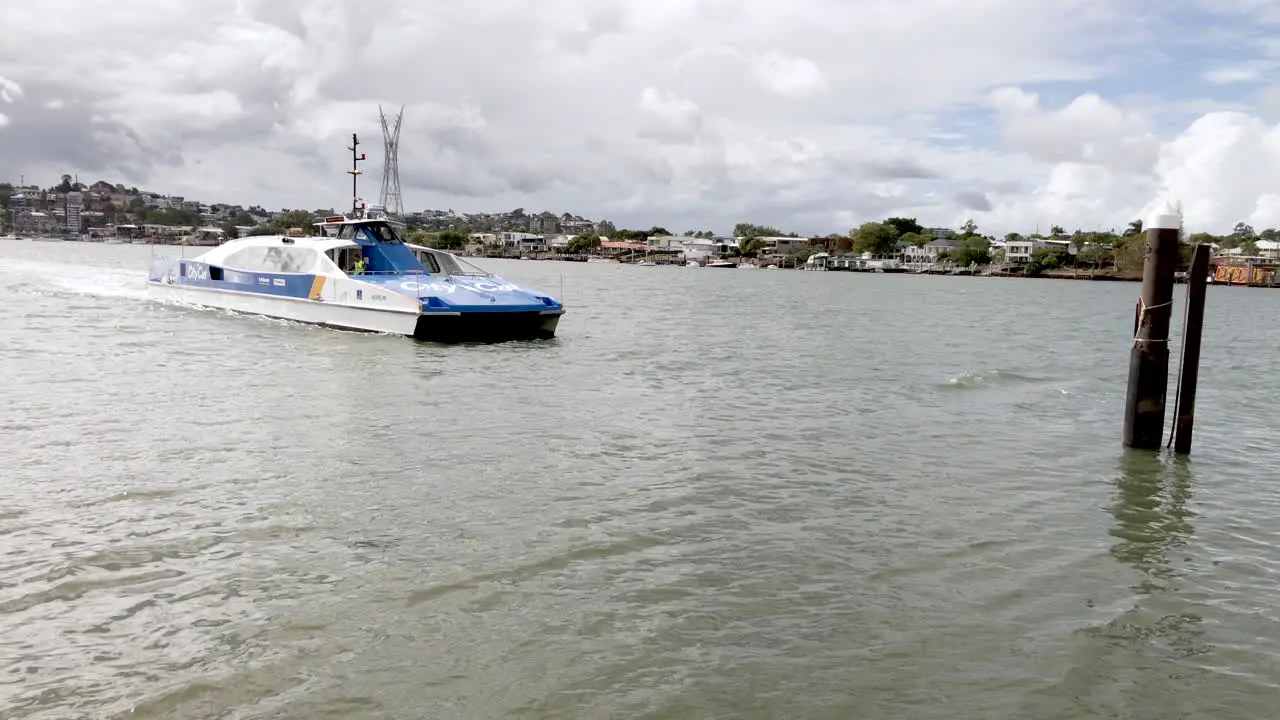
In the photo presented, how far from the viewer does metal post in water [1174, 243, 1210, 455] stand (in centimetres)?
1253

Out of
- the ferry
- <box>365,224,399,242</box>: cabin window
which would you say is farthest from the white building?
<box>365,224,399,242</box>: cabin window

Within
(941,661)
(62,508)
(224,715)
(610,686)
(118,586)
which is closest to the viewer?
(224,715)

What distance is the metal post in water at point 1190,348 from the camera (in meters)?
12.5

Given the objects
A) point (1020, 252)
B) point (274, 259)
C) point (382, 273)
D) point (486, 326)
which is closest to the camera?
point (486, 326)

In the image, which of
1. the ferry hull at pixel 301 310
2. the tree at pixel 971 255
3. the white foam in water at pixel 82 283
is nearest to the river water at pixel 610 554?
the ferry hull at pixel 301 310

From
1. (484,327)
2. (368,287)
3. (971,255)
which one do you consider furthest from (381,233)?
(971,255)

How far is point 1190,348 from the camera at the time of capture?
1271 cm

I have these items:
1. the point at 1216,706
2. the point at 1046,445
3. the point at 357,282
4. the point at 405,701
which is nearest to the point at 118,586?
the point at 405,701

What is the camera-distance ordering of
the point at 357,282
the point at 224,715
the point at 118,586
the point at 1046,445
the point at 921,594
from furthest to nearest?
the point at 357,282 < the point at 1046,445 < the point at 921,594 < the point at 118,586 < the point at 224,715

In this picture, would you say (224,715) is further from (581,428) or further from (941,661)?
(581,428)

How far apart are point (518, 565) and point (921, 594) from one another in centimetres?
330

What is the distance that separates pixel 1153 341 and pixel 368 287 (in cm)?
1948

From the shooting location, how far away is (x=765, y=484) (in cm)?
1083

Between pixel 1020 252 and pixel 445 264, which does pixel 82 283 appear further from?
pixel 1020 252
